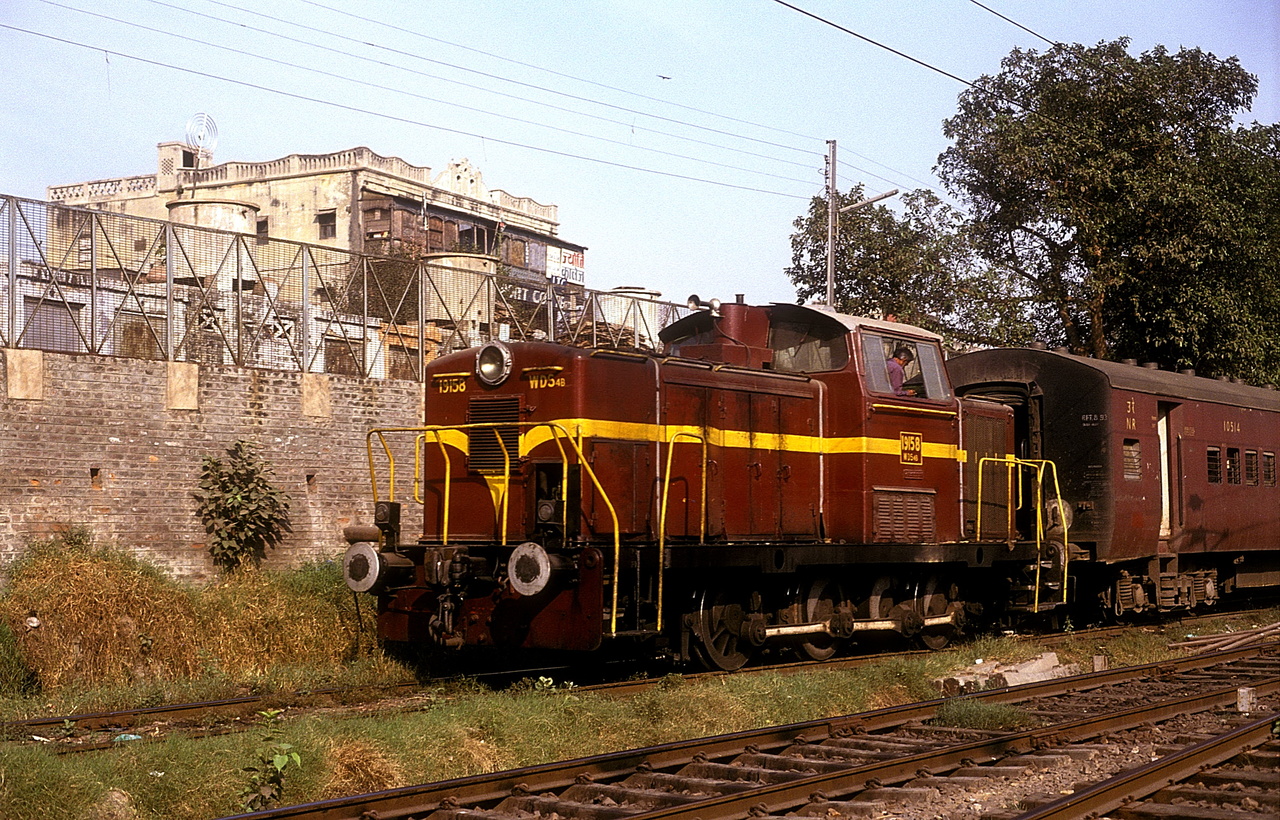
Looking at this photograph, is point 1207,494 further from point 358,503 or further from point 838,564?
point 358,503

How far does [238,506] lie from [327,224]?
3399 cm

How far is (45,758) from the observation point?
6.51 metres

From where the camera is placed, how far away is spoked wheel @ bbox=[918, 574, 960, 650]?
1343 cm

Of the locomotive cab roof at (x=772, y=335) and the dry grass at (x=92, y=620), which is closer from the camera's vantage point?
the dry grass at (x=92, y=620)

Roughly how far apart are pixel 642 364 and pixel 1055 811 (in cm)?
570

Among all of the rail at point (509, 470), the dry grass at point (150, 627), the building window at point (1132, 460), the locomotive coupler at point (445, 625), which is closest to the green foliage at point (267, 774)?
the locomotive coupler at point (445, 625)

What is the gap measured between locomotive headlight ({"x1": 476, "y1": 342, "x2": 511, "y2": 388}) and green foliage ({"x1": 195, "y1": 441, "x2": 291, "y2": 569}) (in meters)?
4.42

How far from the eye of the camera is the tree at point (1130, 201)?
73.8 feet

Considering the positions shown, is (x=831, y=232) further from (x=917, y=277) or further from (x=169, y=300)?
(x=169, y=300)

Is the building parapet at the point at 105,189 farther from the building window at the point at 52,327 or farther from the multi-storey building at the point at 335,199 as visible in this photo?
the building window at the point at 52,327

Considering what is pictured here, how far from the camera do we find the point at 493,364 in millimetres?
10711

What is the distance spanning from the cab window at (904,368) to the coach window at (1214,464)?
6.43 metres

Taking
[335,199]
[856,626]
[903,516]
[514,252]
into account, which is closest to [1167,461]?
[903,516]

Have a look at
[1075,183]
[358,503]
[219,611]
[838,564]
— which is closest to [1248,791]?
[838,564]
